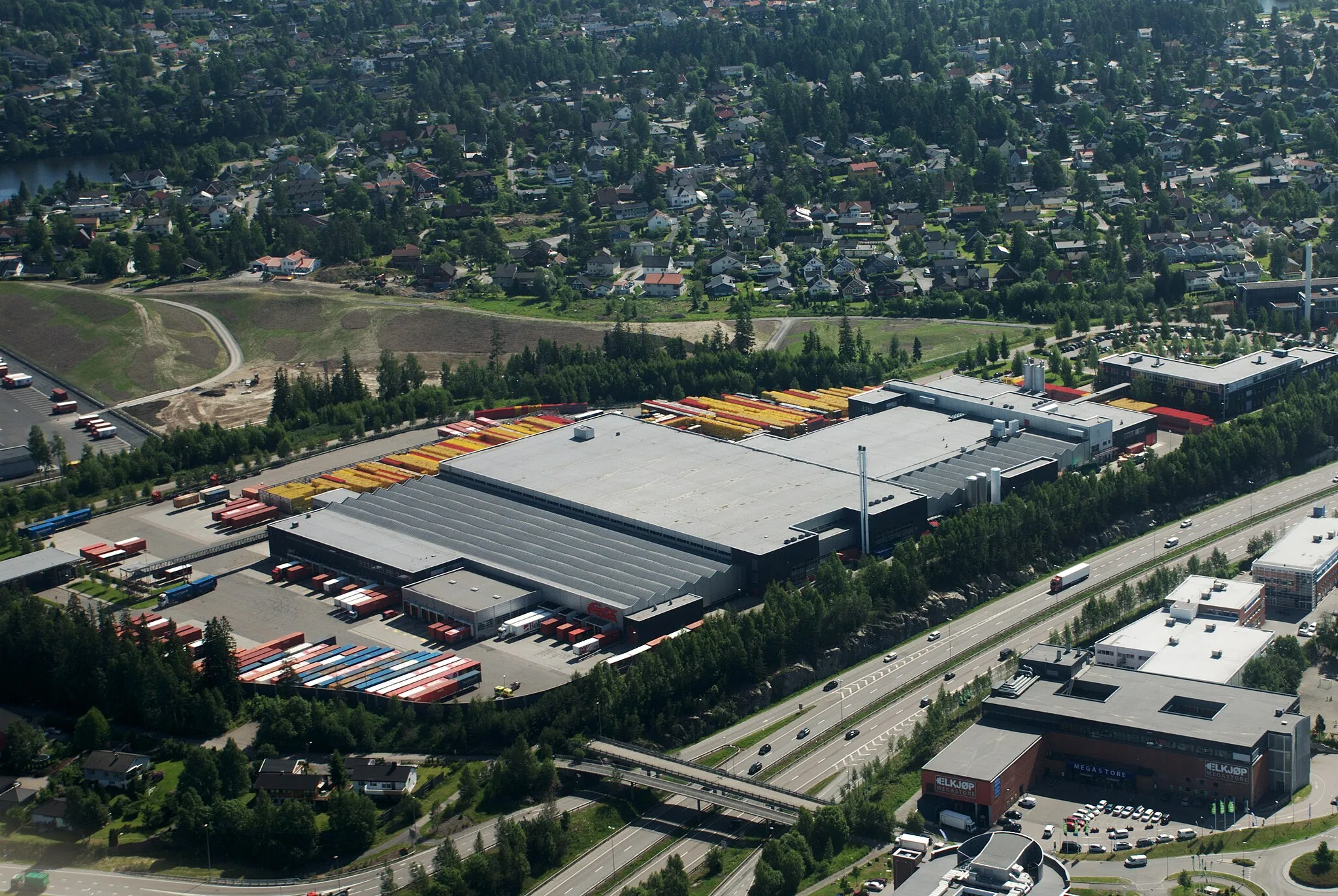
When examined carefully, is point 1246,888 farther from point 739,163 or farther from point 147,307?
point 739,163

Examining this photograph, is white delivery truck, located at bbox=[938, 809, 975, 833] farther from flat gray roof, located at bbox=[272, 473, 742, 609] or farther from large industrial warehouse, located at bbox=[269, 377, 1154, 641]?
flat gray roof, located at bbox=[272, 473, 742, 609]

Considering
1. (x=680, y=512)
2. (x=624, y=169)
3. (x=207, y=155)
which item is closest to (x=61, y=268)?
(x=207, y=155)

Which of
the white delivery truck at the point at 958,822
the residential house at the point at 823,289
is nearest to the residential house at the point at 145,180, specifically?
the residential house at the point at 823,289

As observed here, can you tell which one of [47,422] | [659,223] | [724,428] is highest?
[659,223]

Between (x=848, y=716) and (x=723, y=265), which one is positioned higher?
(x=723, y=265)

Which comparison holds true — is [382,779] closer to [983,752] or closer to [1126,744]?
[983,752]

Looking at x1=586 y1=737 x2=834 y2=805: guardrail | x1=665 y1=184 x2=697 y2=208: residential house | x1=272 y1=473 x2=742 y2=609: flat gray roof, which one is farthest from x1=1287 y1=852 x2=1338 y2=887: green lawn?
x1=665 y1=184 x2=697 y2=208: residential house

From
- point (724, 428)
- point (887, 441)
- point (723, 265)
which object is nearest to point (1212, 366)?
point (887, 441)
